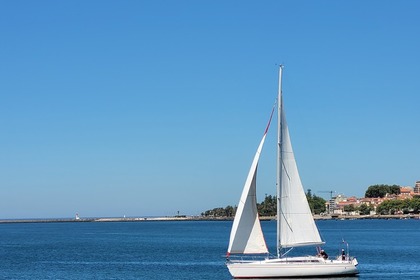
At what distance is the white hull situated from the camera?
177 feet

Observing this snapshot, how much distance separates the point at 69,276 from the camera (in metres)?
63.6

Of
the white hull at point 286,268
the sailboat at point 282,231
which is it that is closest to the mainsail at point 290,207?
the sailboat at point 282,231

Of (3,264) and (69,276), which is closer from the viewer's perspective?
(69,276)

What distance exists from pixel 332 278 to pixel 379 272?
9632 mm

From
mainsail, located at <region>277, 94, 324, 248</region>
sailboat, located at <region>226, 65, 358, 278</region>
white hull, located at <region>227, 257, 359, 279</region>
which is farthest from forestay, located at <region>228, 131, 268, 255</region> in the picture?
mainsail, located at <region>277, 94, 324, 248</region>

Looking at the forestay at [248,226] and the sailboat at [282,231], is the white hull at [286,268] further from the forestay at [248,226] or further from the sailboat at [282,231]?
the forestay at [248,226]

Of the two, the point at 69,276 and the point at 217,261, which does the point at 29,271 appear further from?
the point at 217,261

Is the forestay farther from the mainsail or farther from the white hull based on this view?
the mainsail

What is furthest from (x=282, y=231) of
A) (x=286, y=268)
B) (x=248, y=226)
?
(x=286, y=268)

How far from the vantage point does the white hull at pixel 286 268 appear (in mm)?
53906

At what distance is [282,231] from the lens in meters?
56.1

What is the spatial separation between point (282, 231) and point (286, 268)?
3.20m

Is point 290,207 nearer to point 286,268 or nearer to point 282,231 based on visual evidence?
point 282,231

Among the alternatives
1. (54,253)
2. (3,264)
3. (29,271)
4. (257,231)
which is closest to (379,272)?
(257,231)
